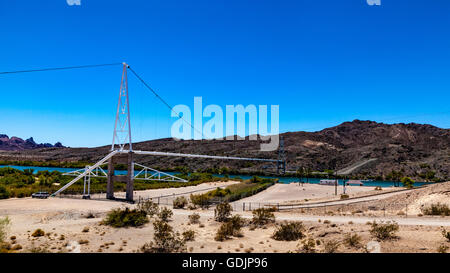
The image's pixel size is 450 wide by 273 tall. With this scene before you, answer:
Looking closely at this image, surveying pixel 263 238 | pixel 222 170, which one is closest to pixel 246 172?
pixel 222 170

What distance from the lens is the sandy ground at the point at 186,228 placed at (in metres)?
15.6

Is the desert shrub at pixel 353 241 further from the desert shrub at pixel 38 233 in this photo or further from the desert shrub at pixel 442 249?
the desert shrub at pixel 38 233

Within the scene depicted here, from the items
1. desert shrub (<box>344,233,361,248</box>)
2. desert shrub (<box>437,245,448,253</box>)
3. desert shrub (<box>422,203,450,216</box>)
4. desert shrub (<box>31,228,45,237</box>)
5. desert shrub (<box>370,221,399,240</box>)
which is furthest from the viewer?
desert shrub (<box>422,203,450,216</box>)

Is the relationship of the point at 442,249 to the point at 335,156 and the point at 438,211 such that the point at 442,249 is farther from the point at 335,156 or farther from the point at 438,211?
the point at 335,156

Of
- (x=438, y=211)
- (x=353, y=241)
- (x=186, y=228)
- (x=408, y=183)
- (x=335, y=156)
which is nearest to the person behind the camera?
(x=353, y=241)

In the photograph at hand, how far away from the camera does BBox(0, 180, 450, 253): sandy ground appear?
15.6m

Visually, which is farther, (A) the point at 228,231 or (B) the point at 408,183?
(B) the point at 408,183

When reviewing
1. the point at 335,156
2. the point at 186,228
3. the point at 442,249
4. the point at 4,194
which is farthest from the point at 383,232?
the point at 335,156

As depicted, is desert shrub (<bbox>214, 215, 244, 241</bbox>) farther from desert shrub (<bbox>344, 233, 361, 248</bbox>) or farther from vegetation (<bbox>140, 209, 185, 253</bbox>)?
desert shrub (<bbox>344, 233, 361, 248</bbox>)

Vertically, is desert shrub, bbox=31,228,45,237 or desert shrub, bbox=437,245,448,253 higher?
desert shrub, bbox=437,245,448,253

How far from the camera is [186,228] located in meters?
→ 21.0

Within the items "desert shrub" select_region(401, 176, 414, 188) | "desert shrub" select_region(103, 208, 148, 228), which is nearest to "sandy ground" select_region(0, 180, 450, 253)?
"desert shrub" select_region(103, 208, 148, 228)

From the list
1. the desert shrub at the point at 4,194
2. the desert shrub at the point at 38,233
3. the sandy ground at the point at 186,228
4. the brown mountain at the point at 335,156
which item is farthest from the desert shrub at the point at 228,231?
the brown mountain at the point at 335,156
